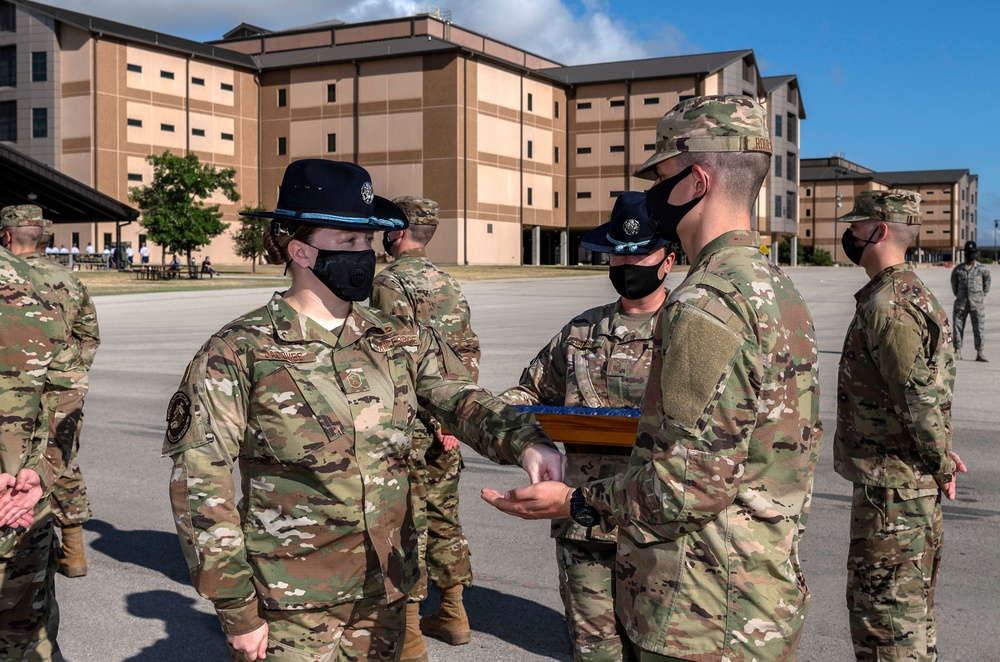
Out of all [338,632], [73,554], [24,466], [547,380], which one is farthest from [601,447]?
[73,554]

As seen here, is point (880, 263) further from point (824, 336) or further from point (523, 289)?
point (523, 289)

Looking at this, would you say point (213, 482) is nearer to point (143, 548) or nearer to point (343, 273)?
point (343, 273)

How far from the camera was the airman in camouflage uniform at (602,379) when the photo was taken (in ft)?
13.1

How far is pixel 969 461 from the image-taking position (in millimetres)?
9711

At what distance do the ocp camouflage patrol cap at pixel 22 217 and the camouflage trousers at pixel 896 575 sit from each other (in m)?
6.00

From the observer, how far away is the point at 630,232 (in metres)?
4.20

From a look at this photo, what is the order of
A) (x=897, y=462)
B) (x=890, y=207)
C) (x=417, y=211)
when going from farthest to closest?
(x=417, y=211), (x=890, y=207), (x=897, y=462)

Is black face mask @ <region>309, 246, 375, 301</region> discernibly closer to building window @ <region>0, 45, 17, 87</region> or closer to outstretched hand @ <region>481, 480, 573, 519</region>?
outstretched hand @ <region>481, 480, 573, 519</region>

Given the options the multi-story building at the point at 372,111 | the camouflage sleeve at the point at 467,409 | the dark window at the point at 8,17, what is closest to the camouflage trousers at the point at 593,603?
the camouflage sleeve at the point at 467,409

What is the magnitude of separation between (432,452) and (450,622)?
97 cm

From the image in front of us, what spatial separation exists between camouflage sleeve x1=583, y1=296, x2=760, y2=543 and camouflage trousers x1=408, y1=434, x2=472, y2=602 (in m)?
3.18

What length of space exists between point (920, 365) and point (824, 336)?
1900 centimetres

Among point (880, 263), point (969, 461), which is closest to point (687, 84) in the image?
point (969, 461)

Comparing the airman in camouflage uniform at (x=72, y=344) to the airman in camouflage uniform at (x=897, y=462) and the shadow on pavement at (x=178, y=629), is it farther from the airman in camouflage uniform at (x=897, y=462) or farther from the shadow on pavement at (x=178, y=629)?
the airman in camouflage uniform at (x=897, y=462)
